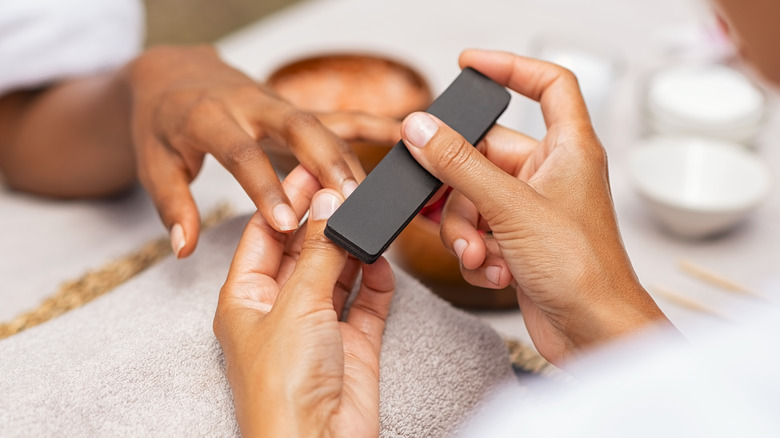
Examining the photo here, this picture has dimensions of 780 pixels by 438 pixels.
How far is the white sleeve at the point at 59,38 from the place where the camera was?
77cm

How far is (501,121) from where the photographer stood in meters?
0.94

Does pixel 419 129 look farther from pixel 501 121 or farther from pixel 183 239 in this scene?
pixel 501 121

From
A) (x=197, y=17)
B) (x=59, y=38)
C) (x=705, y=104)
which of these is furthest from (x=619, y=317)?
(x=197, y=17)

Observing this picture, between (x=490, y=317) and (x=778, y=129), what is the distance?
567 mm

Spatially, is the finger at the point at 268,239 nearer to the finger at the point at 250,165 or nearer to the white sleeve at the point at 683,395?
the finger at the point at 250,165

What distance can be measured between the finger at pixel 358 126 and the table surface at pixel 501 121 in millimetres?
212

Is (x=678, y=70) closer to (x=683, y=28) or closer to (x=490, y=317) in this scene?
(x=683, y=28)

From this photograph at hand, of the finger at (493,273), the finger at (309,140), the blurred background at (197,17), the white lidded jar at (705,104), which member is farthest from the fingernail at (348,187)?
the blurred background at (197,17)

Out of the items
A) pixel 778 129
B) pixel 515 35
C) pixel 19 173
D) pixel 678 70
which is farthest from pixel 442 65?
pixel 19 173

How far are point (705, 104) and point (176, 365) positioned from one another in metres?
0.75

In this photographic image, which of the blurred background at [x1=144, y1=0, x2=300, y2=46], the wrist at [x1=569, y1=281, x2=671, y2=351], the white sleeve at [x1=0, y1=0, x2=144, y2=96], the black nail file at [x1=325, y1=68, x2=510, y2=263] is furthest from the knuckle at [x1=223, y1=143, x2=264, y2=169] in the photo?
the blurred background at [x1=144, y1=0, x2=300, y2=46]

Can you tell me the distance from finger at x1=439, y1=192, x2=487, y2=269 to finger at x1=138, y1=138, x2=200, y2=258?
7.7 inches

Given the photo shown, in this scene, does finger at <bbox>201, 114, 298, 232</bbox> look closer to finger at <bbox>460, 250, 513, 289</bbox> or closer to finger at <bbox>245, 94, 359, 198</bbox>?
finger at <bbox>245, 94, 359, 198</bbox>

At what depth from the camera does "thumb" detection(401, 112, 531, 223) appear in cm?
45
